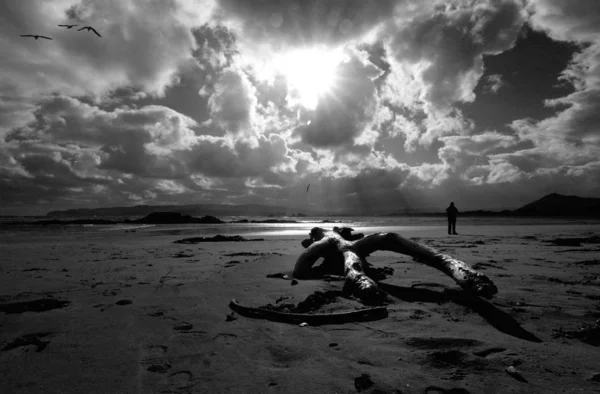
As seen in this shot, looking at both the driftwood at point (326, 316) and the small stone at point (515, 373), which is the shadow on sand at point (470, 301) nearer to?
the small stone at point (515, 373)

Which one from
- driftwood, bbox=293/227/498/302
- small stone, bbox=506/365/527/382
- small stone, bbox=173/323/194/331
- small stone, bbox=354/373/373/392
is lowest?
small stone, bbox=173/323/194/331

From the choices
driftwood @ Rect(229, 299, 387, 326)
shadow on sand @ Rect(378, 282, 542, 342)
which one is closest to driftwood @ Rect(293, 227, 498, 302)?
shadow on sand @ Rect(378, 282, 542, 342)

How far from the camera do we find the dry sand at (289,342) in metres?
1.96

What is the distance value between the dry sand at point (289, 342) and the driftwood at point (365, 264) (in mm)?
203

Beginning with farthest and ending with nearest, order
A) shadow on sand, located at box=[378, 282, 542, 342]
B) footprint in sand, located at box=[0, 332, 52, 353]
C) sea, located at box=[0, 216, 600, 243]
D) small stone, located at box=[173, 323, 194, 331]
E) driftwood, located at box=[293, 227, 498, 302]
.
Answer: sea, located at box=[0, 216, 600, 243] < driftwood, located at box=[293, 227, 498, 302] < small stone, located at box=[173, 323, 194, 331] < shadow on sand, located at box=[378, 282, 542, 342] < footprint in sand, located at box=[0, 332, 52, 353]

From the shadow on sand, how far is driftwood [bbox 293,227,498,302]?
0.13 metres

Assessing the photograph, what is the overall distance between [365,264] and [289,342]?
3.08 meters

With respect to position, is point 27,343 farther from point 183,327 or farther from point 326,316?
point 326,316

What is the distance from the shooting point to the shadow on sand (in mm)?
2717

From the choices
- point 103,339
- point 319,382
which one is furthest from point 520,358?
point 103,339

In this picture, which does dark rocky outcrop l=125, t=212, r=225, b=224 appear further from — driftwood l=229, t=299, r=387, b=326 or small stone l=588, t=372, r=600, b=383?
small stone l=588, t=372, r=600, b=383

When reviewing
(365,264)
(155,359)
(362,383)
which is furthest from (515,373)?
(365,264)

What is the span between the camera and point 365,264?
213 inches

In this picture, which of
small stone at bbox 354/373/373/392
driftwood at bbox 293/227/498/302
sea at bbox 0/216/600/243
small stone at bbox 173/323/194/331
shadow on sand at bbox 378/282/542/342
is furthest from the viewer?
sea at bbox 0/216/600/243
